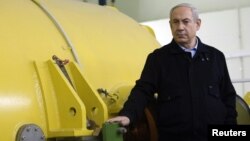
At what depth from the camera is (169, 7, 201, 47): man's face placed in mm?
2031

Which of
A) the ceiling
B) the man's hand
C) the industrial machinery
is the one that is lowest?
the man's hand

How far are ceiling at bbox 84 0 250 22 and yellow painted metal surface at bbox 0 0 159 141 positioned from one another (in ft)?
14.4

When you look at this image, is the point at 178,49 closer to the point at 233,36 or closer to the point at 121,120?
the point at 121,120

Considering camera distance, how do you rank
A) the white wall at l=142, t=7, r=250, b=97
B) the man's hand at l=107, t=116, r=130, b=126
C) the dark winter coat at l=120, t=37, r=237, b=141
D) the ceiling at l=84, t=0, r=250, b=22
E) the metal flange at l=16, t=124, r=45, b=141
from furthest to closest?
1. the ceiling at l=84, t=0, r=250, b=22
2. the white wall at l=142, t=7, r=250, b=97
3. the dark winter coat at l=120, t=37, r=237, b=141
4. the man's hand at l=107, t=116, r=130, b=126
5. the metal flange at l=16, t=124, r=45, b=141

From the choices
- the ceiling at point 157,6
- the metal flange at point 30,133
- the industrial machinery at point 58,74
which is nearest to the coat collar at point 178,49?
the industrial machinery at point 58,74

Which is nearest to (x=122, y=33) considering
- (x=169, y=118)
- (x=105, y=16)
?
(x=105, y=16)

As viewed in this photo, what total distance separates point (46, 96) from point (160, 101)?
1.93ft

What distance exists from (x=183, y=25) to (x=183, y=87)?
1.02 ft

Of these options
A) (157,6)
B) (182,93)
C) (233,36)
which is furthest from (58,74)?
(157,6)

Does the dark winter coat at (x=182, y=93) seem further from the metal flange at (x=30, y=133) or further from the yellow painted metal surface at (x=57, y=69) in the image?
the metal flange at (x=30, y=133)

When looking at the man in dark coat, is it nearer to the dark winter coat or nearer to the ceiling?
the dark winter coat

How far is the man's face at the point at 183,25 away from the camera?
2.03m

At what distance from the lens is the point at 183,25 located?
2.03 metres

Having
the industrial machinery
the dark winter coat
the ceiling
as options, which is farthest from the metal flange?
the ceiling
